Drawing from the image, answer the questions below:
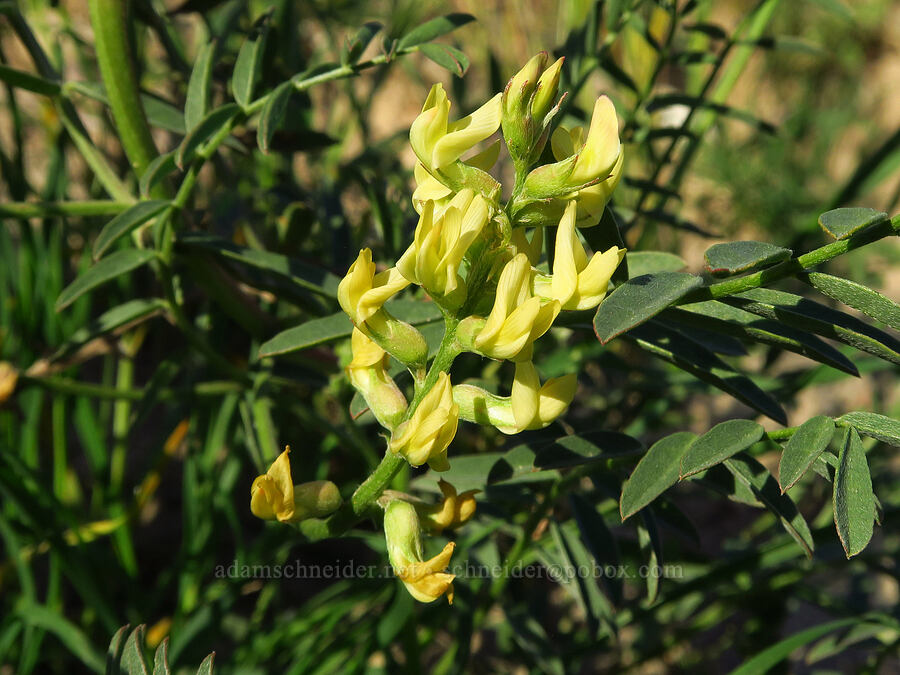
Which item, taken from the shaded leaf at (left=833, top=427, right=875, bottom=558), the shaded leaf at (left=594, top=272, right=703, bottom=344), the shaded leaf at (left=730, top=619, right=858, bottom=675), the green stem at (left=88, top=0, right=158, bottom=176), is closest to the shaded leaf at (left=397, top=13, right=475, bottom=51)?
the green stem at (left=88, top=0, right=158, bottom=176)

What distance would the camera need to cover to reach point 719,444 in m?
0.48

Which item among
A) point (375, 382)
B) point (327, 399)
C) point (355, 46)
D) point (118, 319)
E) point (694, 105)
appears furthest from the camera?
point (327, 399)

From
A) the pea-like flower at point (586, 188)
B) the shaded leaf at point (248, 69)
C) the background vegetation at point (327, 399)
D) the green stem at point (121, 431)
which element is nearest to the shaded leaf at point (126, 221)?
the background vegetation at point (327, 399)

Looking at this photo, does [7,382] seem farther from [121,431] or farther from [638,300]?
[638,300]

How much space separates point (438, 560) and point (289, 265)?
301 mm

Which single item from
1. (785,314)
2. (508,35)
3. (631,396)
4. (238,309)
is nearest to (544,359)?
(631,396)

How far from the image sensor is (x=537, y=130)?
433 mm

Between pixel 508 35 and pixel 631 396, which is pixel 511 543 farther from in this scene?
pixel 508 35

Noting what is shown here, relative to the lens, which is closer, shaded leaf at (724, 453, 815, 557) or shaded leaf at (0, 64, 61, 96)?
shaded leaf at (724, 453, 815, 557)

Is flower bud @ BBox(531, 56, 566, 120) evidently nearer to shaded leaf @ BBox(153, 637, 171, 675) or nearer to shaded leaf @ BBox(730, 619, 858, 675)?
shaded leaf @ BBox(153, 637, 171, 675)

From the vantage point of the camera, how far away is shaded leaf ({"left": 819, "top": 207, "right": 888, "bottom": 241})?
0.40 meters

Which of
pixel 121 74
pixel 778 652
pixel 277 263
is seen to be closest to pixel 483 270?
pixel 277 263

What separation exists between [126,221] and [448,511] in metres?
0.32

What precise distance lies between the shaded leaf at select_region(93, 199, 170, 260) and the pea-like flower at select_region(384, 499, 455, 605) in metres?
0.28
